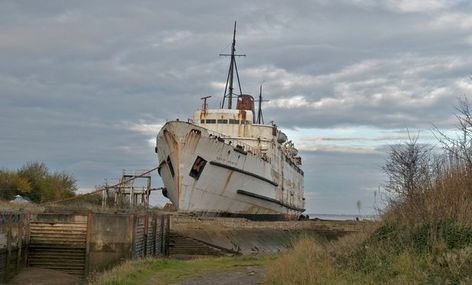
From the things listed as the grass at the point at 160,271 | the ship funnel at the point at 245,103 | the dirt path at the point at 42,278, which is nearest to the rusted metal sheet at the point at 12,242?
the dirt path at the point at 42,278

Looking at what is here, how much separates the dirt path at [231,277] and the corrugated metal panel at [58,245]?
9.93m

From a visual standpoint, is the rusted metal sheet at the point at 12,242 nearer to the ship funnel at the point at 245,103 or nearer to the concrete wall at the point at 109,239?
the concrete wall at the point at 109,239

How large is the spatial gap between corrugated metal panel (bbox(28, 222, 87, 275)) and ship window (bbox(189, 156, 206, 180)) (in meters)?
11.1

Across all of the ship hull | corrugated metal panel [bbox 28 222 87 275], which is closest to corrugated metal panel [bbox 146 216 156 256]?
corrugated metal panel [bbox 28 222 87 275]

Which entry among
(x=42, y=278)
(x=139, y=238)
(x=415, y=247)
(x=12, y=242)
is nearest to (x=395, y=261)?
(x=415, y=247)

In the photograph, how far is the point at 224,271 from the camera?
54.5 ft

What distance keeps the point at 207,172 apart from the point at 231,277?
20564 mm

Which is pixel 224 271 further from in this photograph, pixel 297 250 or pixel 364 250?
pixel 364 250

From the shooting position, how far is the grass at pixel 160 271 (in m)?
14.6

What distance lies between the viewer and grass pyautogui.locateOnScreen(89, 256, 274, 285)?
574 inches

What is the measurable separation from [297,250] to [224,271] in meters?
2.82

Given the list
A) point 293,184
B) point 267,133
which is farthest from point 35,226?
point 293,184

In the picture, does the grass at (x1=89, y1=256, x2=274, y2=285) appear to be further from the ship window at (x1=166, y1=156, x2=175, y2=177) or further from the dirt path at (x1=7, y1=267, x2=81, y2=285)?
the ship window at (x1=166, y1=156, x2=175, y2=177)

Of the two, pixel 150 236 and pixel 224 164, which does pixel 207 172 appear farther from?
pixel 150 236
